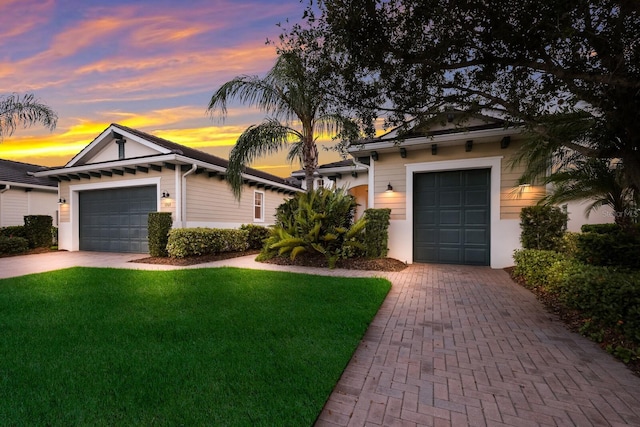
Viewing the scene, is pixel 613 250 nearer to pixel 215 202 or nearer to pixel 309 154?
pixel 309 154

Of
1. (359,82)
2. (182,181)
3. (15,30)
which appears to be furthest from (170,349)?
(15,30)

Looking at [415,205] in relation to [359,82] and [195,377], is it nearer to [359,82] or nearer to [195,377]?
[359,82]

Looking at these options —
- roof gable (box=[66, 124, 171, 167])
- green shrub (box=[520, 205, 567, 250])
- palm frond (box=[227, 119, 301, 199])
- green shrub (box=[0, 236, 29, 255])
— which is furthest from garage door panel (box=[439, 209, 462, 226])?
green shrub (box=[0, 236, 29, 255])

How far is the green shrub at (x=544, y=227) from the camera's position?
7.13m

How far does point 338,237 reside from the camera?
881 centimetres

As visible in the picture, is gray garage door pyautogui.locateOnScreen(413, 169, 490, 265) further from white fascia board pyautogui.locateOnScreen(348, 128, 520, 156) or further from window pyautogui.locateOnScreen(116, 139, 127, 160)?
window pyautogui.locateOnScreen(116, 139, 127, 160)

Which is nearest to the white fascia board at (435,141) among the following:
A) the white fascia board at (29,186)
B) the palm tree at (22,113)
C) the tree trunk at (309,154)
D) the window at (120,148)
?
the tree trunk at (309,154)

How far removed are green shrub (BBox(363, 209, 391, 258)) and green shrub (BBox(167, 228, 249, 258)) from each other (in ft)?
17.9

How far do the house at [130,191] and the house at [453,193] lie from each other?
642 cm

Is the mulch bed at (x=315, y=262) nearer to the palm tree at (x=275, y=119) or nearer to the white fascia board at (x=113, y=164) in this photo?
the palm tree at (x=275, y=119)

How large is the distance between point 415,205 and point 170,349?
25.2 ft

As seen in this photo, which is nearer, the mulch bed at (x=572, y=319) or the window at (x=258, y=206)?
the mulch bed at (x=572, y=319)

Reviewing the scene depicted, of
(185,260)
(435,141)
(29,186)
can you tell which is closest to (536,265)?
(435,141)

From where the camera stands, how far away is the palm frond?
966 centimetres
